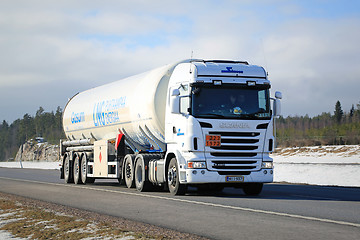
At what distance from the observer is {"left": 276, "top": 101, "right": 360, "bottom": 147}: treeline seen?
120 metres

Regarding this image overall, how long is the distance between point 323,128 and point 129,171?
121049 millimetres

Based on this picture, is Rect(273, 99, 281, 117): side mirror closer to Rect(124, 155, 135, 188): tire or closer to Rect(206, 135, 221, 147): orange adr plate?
Rect(206, 135, 221, 147): orange adr plate

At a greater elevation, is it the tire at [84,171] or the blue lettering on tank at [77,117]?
the blue lettering on tank at [77,117]

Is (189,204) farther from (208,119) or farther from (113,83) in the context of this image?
(113,83)

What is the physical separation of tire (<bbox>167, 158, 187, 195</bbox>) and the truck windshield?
1992 millimetres

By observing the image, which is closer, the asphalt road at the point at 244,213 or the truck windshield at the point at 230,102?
the asphalt road at the point at 244,213

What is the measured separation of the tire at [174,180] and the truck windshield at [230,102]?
78.4 inches

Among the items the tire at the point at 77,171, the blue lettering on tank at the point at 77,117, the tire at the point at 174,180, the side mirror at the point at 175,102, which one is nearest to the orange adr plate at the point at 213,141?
the side mirror at the point at 175,102

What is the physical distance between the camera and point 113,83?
78.9 ft

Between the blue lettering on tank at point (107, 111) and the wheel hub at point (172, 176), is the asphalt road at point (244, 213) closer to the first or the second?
the wheel hub at point (172, 176)

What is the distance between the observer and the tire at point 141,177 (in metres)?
19.3

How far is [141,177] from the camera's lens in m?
19.9

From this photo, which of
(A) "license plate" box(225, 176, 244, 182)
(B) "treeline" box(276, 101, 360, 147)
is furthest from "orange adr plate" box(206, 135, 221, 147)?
(B) "treeline" box(276, 101, 360, 147)

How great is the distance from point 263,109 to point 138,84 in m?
5.68
